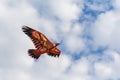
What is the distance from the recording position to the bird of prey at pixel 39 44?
8750 centimetres

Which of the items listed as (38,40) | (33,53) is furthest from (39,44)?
(33,53)

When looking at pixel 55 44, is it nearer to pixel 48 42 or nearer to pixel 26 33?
pixel 48 42

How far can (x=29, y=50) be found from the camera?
88688mm

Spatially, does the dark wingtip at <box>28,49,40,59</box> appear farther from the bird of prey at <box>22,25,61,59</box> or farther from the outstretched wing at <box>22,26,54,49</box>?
the outstretched wing at <box>22,26,54,49</box>

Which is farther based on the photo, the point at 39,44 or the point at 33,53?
the point at 39,44

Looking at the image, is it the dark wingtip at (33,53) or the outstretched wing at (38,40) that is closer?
the dark wingtip at (33,53)

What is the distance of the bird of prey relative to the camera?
87500 mm

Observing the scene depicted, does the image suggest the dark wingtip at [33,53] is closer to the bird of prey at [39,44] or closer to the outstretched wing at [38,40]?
the bird of prey at [39,44]

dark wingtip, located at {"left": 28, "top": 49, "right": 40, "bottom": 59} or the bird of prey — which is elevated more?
the bird of prey

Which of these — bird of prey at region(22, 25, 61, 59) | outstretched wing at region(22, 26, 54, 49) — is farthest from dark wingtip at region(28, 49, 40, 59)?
outstretched wing at region(22, 26, 54, 49)

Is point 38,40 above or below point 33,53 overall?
above

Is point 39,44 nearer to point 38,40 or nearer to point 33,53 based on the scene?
point 38,40

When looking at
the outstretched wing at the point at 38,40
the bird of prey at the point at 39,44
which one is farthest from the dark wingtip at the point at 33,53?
the outstretched wing at the point at 38,40

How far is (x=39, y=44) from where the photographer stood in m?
91.7
